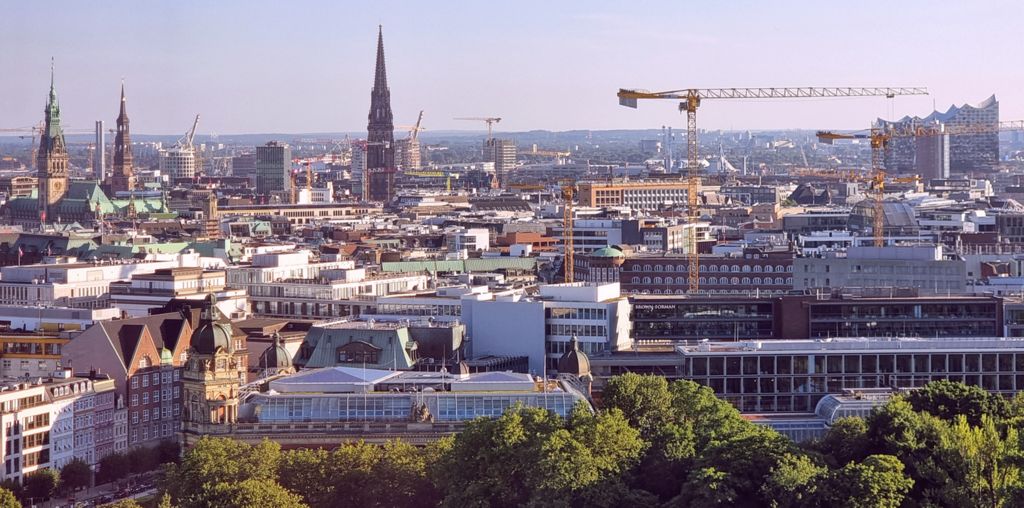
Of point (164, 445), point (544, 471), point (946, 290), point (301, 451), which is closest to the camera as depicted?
point (544, 471)

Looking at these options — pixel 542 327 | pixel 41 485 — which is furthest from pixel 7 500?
pixel 542 327

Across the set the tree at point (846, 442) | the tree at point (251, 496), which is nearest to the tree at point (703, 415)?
the tree at point (846, 442)

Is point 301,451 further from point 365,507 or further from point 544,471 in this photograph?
point 544,471

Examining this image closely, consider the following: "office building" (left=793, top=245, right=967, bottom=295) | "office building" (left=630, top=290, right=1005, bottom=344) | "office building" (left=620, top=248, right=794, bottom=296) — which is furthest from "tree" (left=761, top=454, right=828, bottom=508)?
"office building" (left=620, top=248, right=794, bottom=296)

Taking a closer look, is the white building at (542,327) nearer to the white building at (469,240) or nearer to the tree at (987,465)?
the tree at (987,465)

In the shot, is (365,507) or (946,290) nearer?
(365,507)

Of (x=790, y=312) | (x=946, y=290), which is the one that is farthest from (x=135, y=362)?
(x=946, y=290)
